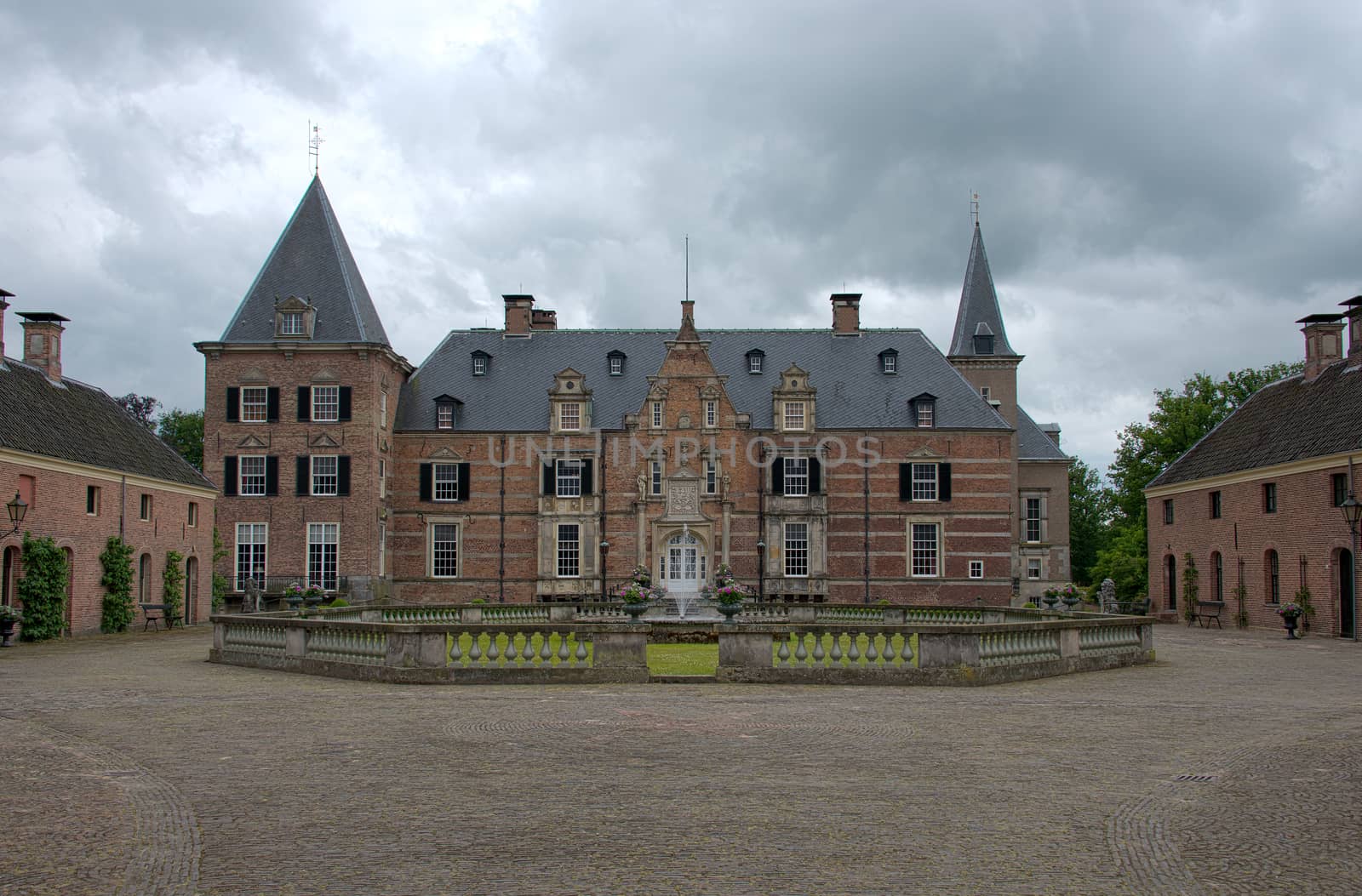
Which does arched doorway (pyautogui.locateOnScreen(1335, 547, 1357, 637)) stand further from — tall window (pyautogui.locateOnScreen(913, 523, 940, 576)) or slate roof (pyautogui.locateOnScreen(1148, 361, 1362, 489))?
tall window (pyautogui.locateOnScreen(913, 523, 940, 576))

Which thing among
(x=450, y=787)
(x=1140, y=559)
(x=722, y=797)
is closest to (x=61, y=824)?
(x=450, y=787)

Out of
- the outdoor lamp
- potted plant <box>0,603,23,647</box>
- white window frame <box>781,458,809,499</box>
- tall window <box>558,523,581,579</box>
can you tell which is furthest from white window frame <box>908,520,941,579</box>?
potted plant <box>0,603,23,647</box>

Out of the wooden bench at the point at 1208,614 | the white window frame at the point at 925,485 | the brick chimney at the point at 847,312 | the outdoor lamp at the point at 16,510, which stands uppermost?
the brick chimney at the point at 847,312

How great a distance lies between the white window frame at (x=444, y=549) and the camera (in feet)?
146

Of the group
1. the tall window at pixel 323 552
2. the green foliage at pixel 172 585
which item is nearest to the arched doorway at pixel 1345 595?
the tall window at pixel 323 552

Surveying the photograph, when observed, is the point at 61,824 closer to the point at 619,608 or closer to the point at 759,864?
the point at 759,864

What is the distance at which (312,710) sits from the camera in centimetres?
1344

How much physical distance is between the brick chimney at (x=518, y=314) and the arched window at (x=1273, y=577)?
2856cm

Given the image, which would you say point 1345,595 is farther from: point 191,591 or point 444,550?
point 191,591

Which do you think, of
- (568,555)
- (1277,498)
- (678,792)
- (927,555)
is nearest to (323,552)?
(568,555)

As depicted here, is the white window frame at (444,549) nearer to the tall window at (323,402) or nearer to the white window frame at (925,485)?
the tall window at (323,402)

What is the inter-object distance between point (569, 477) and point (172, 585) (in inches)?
596

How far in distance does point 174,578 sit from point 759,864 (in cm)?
3187

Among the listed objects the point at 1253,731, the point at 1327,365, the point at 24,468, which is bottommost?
the point at 1253,731
